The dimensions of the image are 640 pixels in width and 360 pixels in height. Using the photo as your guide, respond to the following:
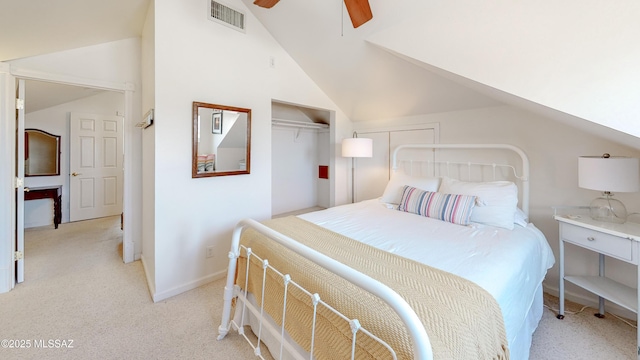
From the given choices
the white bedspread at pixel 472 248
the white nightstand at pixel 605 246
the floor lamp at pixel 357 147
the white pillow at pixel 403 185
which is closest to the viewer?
the white bedspread at pixel 472 248

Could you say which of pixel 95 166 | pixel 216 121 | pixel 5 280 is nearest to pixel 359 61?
pixel 216 121

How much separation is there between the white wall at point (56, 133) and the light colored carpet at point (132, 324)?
2215 mm

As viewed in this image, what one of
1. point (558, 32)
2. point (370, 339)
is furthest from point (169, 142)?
point (558, 32)

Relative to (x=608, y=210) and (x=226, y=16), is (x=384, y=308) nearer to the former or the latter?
(x=608, y=210)

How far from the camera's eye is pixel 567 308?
2.14 m

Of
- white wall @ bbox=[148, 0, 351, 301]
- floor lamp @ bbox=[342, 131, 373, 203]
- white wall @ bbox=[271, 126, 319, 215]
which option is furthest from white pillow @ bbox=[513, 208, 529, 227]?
white wall @ bbox=[271, 126, 319, 215]

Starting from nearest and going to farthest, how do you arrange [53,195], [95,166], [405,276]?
[405,276] < [53,195] < [95,166]

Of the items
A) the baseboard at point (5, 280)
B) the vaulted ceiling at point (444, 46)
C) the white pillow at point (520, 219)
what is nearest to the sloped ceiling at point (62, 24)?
the vaulted ceiling at point (444, 46)

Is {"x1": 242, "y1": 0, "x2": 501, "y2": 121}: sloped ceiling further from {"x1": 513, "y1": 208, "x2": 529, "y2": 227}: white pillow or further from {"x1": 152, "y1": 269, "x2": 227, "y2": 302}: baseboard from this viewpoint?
{"x1": 152, "y1": 269, "x2": 227, "y2": 302}: baseboard

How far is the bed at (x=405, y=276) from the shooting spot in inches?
34.9

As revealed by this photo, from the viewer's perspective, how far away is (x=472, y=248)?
1.56 m

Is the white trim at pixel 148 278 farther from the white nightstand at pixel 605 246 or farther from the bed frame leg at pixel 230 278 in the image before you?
the white nightstand at pixel 605 246

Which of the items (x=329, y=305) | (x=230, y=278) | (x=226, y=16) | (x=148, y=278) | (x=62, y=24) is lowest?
(x=148, y=278)

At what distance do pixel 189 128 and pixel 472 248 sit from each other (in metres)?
2.44
